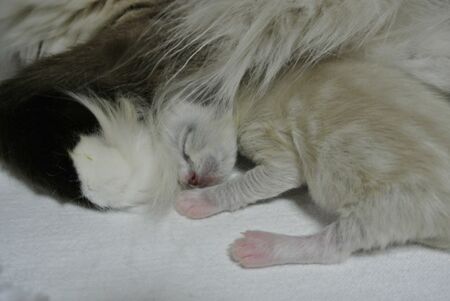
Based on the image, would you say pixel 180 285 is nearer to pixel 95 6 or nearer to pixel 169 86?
pixel 169 86

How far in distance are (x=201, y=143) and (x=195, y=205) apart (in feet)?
0.34

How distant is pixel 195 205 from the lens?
86 cm

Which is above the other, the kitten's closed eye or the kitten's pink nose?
the kitten's closed eye

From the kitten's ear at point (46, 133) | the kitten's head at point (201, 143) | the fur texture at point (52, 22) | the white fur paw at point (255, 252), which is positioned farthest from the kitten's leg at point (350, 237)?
the fur texture at point (52, 22)

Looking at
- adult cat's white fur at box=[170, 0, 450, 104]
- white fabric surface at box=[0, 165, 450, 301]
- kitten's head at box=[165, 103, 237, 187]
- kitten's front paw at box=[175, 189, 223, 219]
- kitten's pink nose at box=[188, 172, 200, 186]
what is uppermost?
adult cat's white fur at box=[170, 0, 450, 104]

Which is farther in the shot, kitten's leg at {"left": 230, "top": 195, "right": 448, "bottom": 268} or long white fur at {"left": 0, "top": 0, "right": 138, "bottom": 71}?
long white fur at {"left": 0, "top": 0, "right": 138, "bottom": 71}

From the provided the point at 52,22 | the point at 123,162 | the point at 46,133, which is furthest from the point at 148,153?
the point at 52,22

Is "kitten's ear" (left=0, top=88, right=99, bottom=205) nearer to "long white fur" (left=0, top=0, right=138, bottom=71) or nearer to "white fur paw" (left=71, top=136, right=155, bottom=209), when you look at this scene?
"white fur paw" (left=71, top=136, right=155, bottom=209)

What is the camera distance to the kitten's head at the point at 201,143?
87cm

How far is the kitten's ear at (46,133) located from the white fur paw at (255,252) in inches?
10.4

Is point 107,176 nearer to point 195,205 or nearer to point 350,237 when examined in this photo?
point 195,205

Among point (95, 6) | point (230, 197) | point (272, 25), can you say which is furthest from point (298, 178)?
point (95, 6)

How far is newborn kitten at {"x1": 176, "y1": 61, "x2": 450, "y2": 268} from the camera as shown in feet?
2.44

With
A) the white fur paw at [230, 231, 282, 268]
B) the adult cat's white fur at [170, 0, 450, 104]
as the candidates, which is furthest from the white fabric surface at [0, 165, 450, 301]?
the adult cat's white fur at [170, 0, 450, 104]
